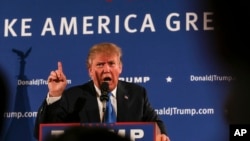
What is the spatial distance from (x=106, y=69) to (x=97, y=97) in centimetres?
19

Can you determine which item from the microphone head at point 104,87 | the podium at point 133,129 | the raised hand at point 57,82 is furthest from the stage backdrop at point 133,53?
the podium at point 133,129

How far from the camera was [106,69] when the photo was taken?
12.2ft

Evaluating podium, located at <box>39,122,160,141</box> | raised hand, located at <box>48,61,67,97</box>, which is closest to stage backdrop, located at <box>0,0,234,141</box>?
raised hand, located at <box>48,61,67,97</box>

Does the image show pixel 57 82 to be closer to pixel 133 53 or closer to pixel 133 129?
pixel 133 53

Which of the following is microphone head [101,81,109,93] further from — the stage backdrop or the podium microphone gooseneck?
the stage backdrop

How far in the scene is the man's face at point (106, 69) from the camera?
3.70 meters

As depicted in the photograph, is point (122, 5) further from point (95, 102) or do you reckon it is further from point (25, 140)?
point (25, 140)

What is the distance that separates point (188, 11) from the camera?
372cm

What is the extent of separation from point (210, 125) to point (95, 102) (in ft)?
2.42

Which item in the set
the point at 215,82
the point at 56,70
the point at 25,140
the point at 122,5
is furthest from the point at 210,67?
the point at 25,140

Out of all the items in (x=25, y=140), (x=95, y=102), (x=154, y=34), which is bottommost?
(x=25, y=140)

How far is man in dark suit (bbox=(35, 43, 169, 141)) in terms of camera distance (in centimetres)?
362

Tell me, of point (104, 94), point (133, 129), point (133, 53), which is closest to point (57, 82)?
point (104, 94)

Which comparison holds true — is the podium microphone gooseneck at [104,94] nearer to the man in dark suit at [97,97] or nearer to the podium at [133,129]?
the man in dark suit at [97,97]
